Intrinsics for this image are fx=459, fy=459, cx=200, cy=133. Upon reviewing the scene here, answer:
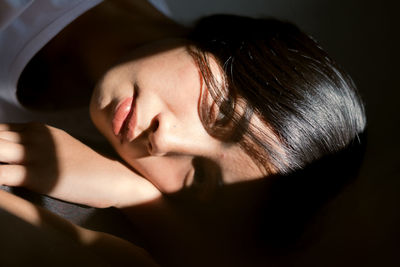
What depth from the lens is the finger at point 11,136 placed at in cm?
64

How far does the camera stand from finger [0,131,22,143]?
642 millimetres

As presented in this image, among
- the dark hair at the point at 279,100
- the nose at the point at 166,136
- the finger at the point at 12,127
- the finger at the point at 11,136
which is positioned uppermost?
the dark hair at the point at 279,100

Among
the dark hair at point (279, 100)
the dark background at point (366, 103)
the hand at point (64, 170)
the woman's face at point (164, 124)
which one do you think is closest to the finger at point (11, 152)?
the hand at point (64, 170)

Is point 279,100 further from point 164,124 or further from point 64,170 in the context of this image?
point 64,170

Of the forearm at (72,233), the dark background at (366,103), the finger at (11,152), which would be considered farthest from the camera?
the dark background at (366,103)

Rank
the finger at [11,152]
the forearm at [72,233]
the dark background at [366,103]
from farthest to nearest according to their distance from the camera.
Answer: the dark background at [366,103] → the finger at [11,152] → the forearm at [72,233]

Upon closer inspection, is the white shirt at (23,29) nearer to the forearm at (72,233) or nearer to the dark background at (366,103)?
the forearm at (72,233)

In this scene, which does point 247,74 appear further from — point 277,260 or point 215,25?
point 277,260

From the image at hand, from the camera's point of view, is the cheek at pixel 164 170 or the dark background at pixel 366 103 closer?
the cheek at pixel 164 170

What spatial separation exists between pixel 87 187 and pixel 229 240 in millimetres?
233

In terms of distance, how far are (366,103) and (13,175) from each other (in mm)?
752

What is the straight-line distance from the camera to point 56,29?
731mm

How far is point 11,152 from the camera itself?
0.62m

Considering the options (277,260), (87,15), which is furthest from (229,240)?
(87,15)
